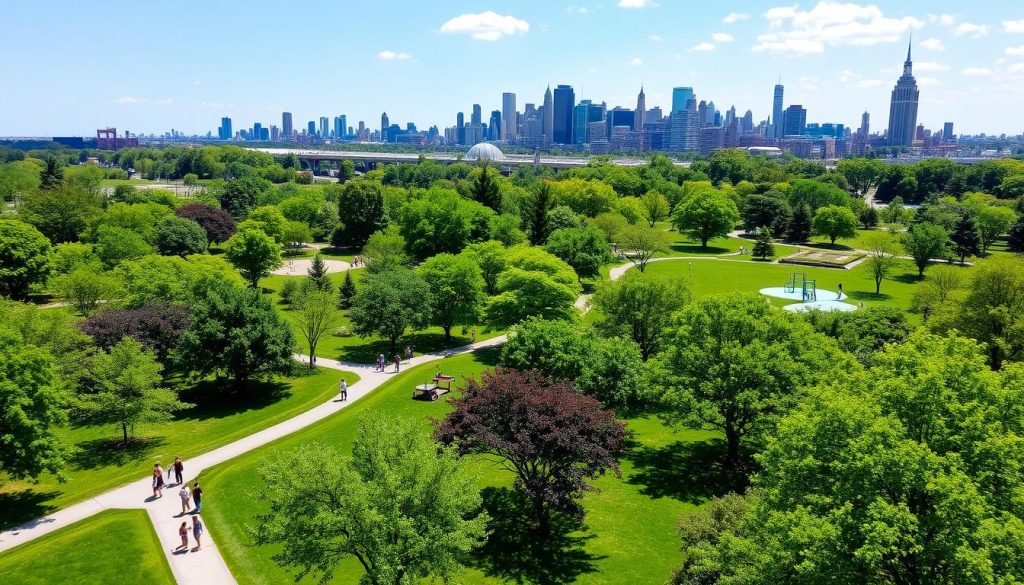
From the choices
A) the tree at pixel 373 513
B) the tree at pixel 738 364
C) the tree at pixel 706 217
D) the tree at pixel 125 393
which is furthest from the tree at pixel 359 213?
the tree at pixel 373 513

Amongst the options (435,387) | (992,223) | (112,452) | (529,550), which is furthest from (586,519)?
(992,223)

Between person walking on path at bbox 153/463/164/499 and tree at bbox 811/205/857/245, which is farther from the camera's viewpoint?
tree at bbox 811/205/857/245

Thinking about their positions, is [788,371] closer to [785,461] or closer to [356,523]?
[785,461]

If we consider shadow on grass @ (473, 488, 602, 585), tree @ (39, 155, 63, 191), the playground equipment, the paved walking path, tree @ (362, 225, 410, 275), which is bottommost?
shadow on grass @ (473, 488, 602, 585)

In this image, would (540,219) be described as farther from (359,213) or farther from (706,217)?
(706,217)

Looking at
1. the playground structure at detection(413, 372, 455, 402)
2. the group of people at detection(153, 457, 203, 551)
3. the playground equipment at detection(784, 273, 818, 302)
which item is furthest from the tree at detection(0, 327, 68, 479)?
the playground equipment at detection(784, 273, 818, 302)

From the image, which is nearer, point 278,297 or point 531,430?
point 531,430

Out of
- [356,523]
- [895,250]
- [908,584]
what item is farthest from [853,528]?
[895,250]

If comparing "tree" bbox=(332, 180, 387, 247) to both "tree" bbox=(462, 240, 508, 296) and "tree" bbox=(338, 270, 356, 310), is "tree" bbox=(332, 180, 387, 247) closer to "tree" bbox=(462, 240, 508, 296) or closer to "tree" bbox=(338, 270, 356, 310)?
"tree" bbox=(338, 270, 356, 310)

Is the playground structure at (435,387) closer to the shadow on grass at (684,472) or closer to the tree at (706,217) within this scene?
the shadow on grass at (684,472)
